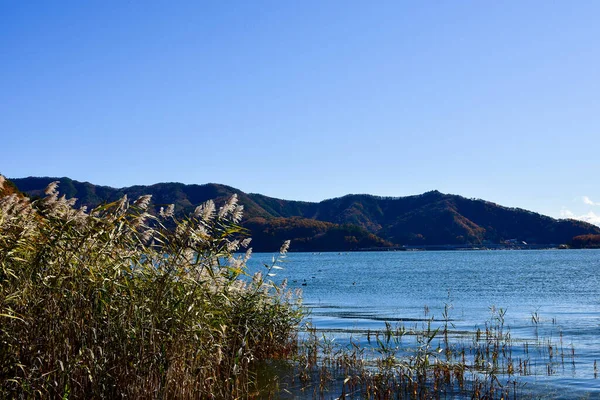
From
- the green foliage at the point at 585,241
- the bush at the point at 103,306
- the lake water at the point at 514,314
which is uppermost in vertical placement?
the green foliage at the point at 585,241

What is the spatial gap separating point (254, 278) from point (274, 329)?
2240 millimetres

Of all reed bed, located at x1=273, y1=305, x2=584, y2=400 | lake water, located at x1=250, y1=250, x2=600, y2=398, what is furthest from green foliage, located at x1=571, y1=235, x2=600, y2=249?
reed bed, located at x1=273, y1=305, x2=584, y2=400

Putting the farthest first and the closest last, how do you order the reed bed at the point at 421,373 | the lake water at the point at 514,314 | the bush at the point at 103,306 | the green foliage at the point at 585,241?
the green foliage at the point at 585,241 < the lake water at the point at 514,314 < the reed bed at the point at 421,373 < the bush at the point at 103,306

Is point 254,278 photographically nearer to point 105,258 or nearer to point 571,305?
point 105,258

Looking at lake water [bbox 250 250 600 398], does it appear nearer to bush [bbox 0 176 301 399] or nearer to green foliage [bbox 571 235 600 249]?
bush [bbox 0 176 301 399]

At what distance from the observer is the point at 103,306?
7547mm

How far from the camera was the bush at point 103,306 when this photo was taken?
719 cm

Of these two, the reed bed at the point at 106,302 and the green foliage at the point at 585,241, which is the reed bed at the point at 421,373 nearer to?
the reed bed at the point at 106,302

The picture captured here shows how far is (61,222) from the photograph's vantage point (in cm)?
795

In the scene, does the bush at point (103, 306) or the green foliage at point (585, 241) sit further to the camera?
the green foliage at point (585, 241)

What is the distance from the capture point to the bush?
7188mm

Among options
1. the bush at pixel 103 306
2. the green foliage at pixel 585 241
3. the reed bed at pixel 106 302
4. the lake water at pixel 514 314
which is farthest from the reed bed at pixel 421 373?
the green foliage at pixel 585 241

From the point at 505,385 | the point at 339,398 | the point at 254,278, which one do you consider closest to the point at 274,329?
the point at 254,278

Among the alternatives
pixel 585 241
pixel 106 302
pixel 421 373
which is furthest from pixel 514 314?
pixel 585 241
